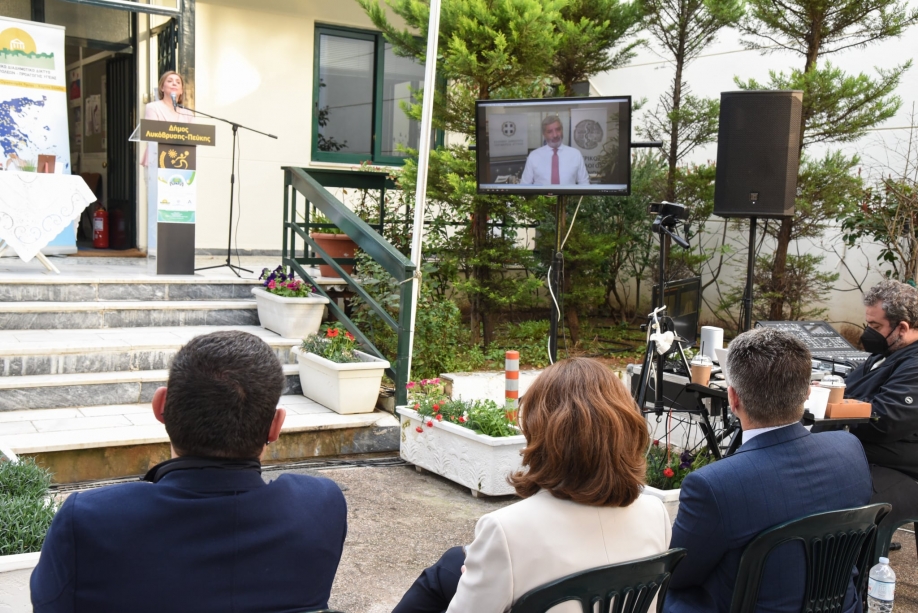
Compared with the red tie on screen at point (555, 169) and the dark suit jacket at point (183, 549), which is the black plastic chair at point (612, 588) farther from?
the red tie on screen at point (555, 169)

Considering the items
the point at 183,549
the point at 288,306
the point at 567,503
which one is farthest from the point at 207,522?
the point at 288,306

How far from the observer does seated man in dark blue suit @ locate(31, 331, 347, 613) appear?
56.7 inches

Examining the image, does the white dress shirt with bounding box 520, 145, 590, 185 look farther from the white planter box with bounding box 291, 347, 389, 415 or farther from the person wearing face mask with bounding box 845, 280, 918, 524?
the person wearing face mask with bounding box 845, 280, 918, 524

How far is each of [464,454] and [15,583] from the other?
8.05 ft

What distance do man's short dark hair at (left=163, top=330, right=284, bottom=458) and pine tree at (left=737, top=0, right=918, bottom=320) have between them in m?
6.66

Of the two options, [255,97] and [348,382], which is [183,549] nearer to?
[348,382]

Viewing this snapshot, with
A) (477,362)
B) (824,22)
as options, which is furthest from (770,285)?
(477,362)

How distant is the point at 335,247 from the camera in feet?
22.9

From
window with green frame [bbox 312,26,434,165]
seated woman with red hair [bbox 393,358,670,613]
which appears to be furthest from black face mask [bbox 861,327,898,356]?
window with green frame [bbox 312,26,434,165]

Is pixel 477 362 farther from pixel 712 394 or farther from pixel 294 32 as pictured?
pixel 294 32

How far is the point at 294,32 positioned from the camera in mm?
9047

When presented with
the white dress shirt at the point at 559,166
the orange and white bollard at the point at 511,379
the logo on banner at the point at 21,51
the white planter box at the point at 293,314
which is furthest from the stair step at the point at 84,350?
the logo on banner at the point at 21,51

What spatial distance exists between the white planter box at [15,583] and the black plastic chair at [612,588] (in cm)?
164

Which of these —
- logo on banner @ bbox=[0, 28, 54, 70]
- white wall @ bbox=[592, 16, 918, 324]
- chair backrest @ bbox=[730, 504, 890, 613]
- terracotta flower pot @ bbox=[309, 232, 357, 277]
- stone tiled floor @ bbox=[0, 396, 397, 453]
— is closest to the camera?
chair backrest @ bbox=[730, 504, 890, 613]
